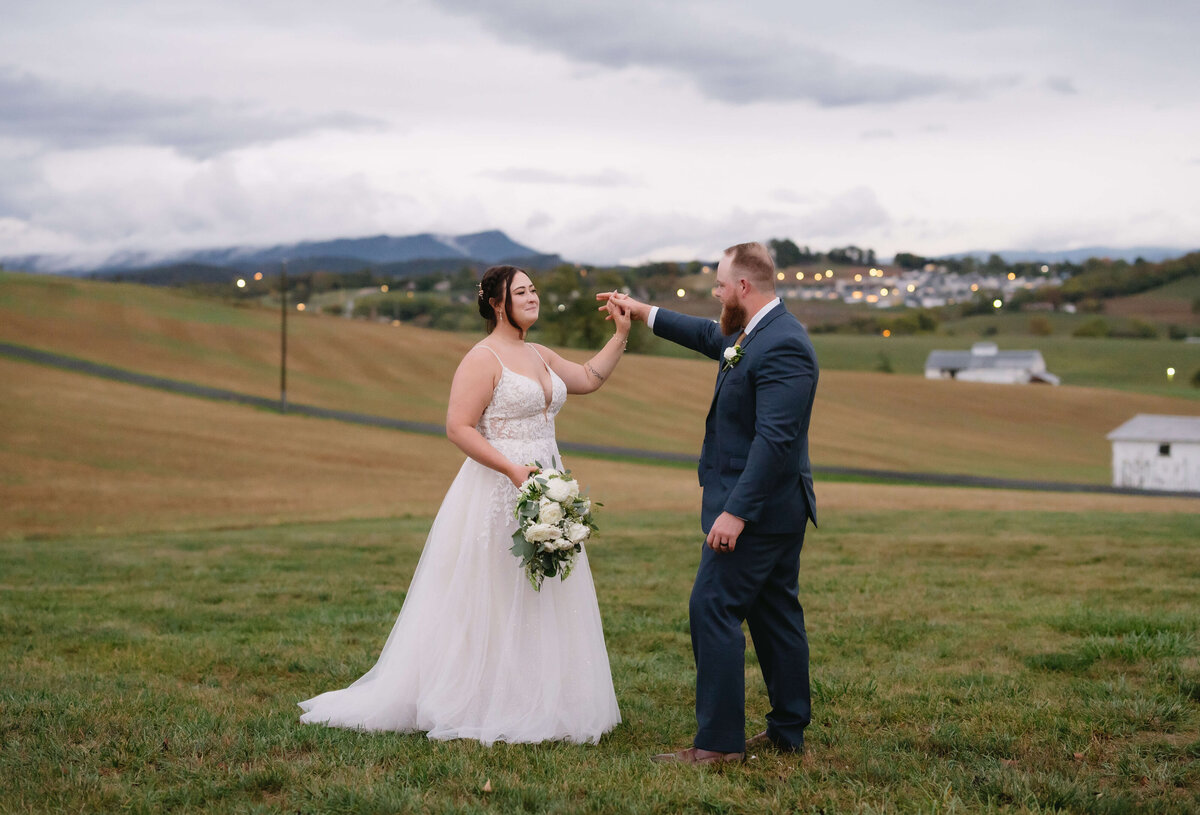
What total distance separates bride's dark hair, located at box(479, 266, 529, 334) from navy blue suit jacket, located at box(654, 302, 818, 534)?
4.92 ft

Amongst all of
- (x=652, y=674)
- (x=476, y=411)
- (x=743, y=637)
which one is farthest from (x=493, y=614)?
(x=652, y=674)

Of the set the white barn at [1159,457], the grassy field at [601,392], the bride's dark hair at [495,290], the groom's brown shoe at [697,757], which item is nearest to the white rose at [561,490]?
the bride's dark hair at [495,290]

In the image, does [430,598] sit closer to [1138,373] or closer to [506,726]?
[506,726]

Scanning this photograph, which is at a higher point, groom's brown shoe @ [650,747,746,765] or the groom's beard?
the groom's beard

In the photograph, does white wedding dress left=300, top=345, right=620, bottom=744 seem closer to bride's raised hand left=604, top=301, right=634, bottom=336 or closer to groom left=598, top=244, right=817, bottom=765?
bride's raised hand left=604, top=301, right=634, bottom=336

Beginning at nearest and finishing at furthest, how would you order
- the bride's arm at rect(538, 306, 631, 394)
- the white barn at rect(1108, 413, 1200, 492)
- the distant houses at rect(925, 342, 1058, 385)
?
the bride's arm at rect(538, 306, 631, 394) → the white barn at rect(1108, 413, 1200, 492) → the distant houses at rect(925, 342, 1058, 385)

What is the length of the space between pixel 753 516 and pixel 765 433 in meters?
0.42

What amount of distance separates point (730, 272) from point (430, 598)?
2681mm

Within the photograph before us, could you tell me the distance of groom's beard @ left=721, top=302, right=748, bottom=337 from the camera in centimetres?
564

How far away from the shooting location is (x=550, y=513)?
579 centimetres

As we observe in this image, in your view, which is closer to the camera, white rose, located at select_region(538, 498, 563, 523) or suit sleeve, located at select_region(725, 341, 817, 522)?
suit sleeve, located at select_region(725, 341, 817, 522)

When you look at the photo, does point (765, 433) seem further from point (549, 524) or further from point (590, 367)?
point (590, 367)

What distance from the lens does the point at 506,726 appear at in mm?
5863

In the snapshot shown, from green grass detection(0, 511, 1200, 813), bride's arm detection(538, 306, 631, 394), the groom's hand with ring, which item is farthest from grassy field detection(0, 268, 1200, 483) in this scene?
the groom's hand with ring
